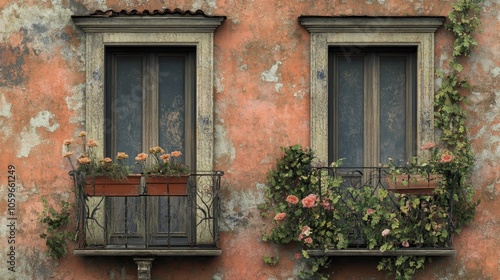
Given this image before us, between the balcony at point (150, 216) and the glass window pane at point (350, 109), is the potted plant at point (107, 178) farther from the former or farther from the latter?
the glass window pane at point (350, 109)

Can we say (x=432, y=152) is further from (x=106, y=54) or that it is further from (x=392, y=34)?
(x=106, y=54)

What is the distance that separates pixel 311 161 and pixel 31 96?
3.32 metres

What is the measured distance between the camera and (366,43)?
1602 cm

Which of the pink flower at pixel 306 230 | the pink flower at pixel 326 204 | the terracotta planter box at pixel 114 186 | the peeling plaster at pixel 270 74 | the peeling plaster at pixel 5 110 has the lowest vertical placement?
the pink flower at pixel 306 230

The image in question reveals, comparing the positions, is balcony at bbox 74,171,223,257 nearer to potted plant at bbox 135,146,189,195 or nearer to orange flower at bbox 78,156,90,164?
potted plant at bbox 135,146,189,195

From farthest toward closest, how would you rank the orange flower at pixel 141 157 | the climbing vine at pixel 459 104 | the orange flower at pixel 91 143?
the climbing vine at pixel 459 104, the orange flower at pixel 91 143, the orange flower at pixel 141 157

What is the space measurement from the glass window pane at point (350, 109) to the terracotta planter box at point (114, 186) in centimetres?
250

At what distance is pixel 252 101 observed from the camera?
52.4 feet

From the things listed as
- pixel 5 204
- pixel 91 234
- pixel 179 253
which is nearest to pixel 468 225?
pixel 179 253

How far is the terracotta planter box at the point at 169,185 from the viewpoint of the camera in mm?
15352

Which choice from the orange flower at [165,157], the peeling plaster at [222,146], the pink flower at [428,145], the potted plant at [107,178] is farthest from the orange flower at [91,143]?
the pink flower at [428,145]

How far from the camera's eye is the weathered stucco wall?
15820 millimetres

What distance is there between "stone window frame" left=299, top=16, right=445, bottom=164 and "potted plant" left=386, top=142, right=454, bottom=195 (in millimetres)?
220

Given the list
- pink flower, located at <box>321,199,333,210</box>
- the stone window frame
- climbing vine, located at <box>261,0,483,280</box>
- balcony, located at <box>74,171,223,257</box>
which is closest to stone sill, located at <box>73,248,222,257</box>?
balcony, located at <box>74,171,223,257</box>
